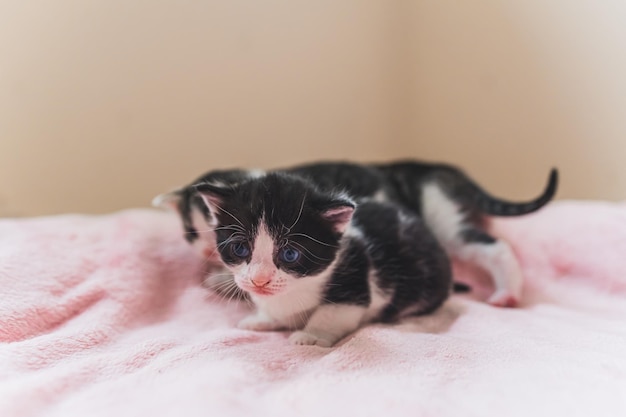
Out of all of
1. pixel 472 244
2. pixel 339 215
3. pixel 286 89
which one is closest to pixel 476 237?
pixel 472 244

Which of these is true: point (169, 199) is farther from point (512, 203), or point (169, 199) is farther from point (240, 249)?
point (512, 203)

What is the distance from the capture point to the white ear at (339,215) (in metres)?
1.27

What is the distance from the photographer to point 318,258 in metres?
1.30

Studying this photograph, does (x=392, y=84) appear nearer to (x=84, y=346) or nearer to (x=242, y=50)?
(x=242, y=50)

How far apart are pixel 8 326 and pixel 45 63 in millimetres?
1105

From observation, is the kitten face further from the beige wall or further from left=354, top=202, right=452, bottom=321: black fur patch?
the beige wall

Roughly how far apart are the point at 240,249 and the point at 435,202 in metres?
0.95

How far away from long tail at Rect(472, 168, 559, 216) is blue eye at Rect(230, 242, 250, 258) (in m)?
1.00

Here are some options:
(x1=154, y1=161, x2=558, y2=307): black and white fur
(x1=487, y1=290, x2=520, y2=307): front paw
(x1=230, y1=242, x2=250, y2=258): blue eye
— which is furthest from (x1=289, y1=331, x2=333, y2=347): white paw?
(x1=487, y1=290, x2=520, y2=307): front paw

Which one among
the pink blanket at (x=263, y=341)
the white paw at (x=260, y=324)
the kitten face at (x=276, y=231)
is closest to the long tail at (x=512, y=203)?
the pink blanket at (x=263, y=341)

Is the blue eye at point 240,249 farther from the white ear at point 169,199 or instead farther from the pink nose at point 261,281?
the white ear at point 169,199

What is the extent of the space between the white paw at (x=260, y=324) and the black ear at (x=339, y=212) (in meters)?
0.33

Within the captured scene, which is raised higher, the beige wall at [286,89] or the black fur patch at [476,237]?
the beige wall at [286,89]

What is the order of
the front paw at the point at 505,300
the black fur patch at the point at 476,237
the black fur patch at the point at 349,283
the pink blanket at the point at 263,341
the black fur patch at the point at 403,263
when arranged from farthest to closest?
the black fur patch at the point at 476,237, the front paw at the point at 505,300, the black fur patch at the point at 403,263, the black fur patch at the point at 349,283, the pink blanket at the point at 263,341
